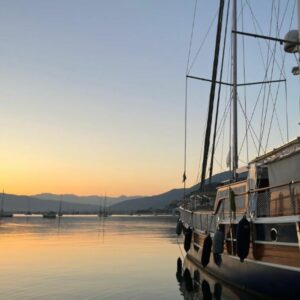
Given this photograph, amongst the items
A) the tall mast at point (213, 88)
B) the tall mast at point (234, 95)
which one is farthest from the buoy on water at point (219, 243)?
the tall mast at point (213, 88)

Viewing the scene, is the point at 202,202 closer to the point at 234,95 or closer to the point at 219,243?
the point at 234,95

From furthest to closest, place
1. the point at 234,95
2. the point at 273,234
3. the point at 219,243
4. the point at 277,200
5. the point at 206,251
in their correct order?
the point at 234,95, the point at 206,251, the point at 219,243, the point at 277,200, the point at 273,234

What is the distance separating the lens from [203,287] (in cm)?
2138

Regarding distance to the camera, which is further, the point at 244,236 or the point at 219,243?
the point at 219,243

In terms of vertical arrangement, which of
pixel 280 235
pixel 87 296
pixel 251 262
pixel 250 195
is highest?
pixel 250 195

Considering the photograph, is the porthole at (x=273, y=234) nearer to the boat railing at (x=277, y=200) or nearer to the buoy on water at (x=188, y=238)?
the boat railing at (x=277, y=200)

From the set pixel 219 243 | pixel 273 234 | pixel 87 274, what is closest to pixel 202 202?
pixel 87 274

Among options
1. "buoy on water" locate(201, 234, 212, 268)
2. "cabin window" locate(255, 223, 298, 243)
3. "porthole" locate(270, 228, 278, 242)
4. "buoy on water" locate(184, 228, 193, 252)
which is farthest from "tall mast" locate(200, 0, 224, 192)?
"porthole" locate(270, 228, 278, 242)

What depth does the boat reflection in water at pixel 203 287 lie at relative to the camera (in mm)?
18500

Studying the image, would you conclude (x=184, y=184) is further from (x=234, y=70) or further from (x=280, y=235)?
(x=280, y=235)

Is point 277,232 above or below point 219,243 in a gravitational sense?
above

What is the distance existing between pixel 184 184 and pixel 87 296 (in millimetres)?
19050

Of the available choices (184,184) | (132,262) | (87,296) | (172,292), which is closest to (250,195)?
(172,292)

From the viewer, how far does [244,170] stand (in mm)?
19250
